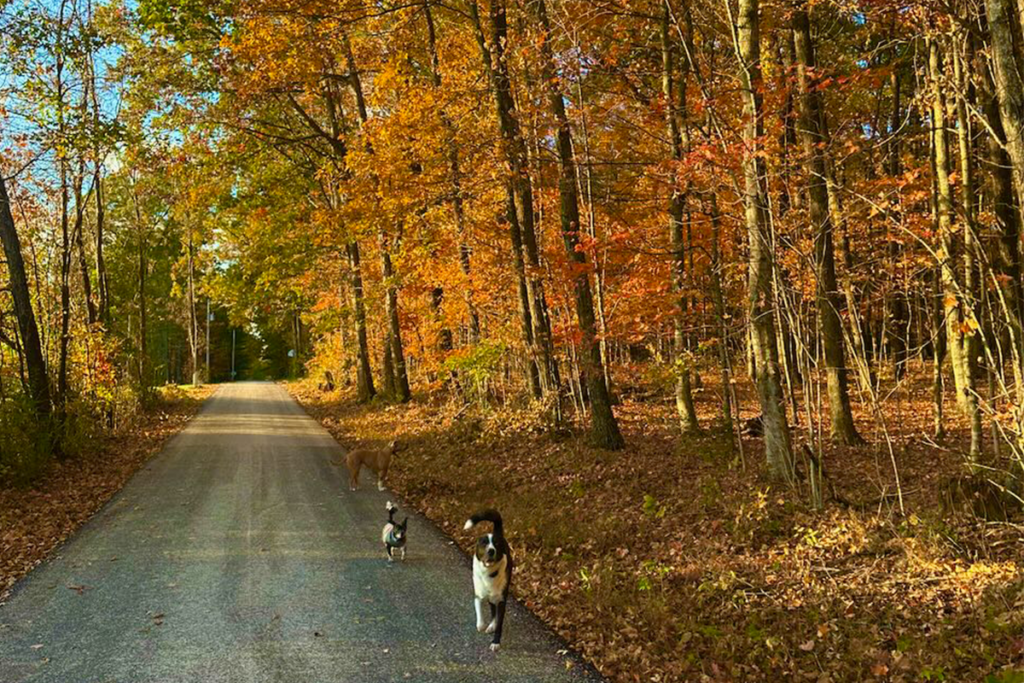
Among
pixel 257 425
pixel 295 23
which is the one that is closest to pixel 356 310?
pixel 257 425

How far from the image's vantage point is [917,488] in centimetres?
736

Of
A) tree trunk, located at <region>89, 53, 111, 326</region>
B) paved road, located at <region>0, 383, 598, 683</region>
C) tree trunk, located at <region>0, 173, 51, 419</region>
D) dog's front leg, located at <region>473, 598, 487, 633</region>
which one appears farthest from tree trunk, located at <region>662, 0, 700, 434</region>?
tree trunk, located at <region>0, 173, 51, 419</region>

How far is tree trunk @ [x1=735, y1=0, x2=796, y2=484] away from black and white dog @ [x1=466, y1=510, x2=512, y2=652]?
4.13 m

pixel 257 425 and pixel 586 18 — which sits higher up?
pixel 586 18

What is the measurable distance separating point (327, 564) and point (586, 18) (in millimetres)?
9579

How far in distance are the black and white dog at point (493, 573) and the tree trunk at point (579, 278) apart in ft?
20.4

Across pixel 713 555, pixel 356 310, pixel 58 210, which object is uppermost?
pixel 58 210

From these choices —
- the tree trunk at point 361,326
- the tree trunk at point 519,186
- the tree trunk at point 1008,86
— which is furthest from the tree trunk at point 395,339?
the tree trunk at point 1008,86

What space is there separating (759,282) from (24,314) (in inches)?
484

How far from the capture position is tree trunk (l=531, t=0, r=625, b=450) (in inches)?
433

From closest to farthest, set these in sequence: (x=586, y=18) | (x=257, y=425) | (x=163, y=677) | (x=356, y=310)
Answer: (x=163, y=677) < (x=586, y=18) < (x=257, y=425) < (x=356, y=310)

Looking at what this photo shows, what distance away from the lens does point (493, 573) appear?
192 inches

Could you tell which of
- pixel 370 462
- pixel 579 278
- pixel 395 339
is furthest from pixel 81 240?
pixel 579 278

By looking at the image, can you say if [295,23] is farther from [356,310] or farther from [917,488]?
[917,488]
